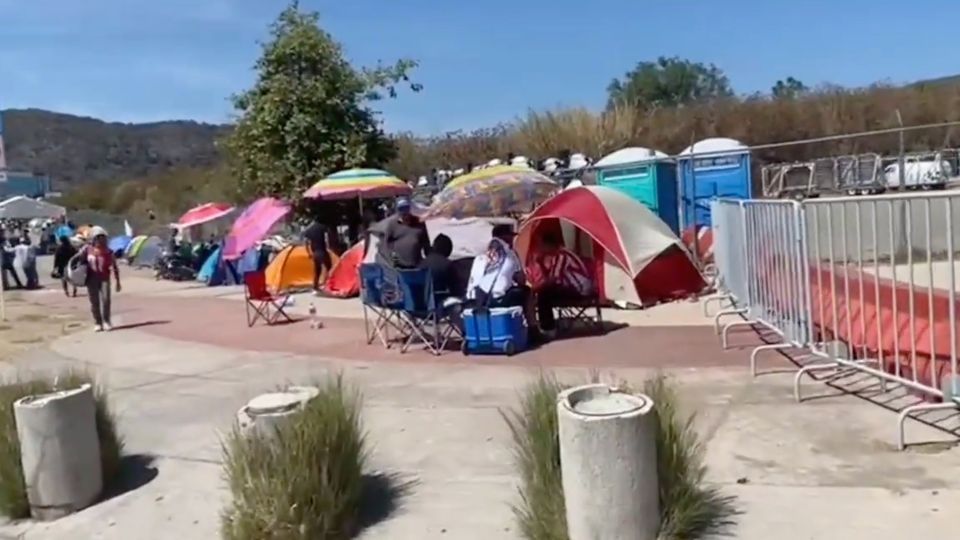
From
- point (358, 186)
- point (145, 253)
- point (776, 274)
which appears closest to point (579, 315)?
point (776, 274)

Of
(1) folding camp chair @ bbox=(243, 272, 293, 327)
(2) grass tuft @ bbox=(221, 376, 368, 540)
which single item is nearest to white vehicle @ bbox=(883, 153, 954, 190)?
(1) folding camp chair @ bbox=(243, 272, 293, 327)

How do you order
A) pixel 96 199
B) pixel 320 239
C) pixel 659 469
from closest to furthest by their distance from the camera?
pixel 659 469
pixel 320 239
pixel 96 199

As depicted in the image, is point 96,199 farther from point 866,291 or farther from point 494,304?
point 866,291

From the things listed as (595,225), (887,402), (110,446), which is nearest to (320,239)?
(595,225)

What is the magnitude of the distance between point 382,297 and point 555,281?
85.8 inches

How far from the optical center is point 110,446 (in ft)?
21.9

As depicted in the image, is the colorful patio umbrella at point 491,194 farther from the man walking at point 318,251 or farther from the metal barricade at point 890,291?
the metal barricade at point 890,291

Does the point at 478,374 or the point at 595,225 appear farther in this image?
A: the point at 595,225

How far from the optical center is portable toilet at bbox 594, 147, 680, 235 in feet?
57.1

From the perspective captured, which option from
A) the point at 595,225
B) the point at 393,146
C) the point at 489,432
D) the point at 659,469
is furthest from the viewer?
the point at 393,146

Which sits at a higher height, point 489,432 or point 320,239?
point 320,239

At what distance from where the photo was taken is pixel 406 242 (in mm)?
11734

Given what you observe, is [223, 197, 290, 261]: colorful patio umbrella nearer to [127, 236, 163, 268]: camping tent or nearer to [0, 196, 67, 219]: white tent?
[127, 236, 163, 268]: camping tent

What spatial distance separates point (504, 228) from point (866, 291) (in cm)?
588
